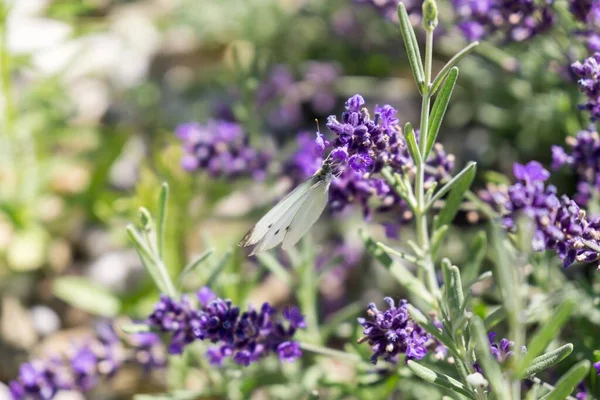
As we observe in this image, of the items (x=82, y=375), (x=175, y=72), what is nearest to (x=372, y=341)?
(x=82, y=375)

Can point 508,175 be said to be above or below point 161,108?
below

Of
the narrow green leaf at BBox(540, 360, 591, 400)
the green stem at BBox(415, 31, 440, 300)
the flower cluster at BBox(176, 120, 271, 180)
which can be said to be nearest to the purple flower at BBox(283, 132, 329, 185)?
the flower cluster at BBox(176, 120, 271, 180)

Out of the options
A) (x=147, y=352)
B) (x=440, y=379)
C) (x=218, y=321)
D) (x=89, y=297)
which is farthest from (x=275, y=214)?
(x=89, y=297)

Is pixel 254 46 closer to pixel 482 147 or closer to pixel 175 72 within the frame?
pixel 175 72

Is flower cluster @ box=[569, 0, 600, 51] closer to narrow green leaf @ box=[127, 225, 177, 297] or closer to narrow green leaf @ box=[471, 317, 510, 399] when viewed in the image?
narrow green leaf @ box=[471, 317, 510, 399]

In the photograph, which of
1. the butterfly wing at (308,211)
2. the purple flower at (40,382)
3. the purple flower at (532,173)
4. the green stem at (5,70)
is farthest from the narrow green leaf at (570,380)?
the green stem at (5,70)

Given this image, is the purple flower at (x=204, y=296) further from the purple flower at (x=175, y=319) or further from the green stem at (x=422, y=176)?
the green stem at (x=422, y=176)
